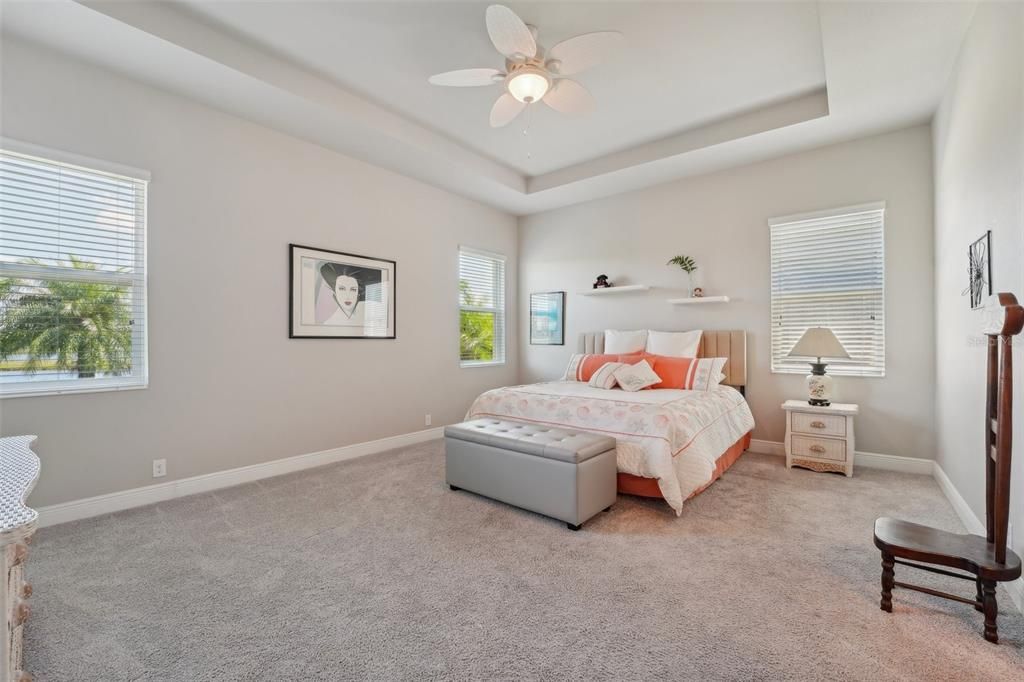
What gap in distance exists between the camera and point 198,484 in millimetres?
3363

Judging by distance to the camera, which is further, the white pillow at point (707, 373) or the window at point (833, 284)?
the white pillow at point (707, 373)

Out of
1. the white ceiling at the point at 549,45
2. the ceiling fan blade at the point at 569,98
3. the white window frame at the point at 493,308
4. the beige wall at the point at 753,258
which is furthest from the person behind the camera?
the white window frame at the point at 493,308

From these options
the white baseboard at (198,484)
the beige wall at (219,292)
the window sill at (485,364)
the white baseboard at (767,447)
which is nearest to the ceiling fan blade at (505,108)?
the beige wall at (219,292)

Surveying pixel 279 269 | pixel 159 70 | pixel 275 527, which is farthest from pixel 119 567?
pixel 159 70

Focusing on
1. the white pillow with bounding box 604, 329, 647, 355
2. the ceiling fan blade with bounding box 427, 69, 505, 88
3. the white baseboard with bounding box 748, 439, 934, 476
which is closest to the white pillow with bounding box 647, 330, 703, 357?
the white pillow with bounding box 604, 329, 647, 355

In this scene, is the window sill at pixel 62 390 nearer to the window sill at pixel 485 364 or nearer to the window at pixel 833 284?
the window sill at pixel 485 364

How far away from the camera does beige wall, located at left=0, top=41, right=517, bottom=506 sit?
2.84 m

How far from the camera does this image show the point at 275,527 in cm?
276

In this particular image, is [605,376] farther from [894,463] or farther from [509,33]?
[509,33]

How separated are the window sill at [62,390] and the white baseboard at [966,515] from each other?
485 cm

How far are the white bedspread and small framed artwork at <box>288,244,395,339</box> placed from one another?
1.50m

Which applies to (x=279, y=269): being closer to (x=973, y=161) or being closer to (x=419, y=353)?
(x=419, y=353)

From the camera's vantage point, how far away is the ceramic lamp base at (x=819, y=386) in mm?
3928

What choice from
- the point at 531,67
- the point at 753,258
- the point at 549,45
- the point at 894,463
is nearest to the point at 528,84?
the point at 531,67
